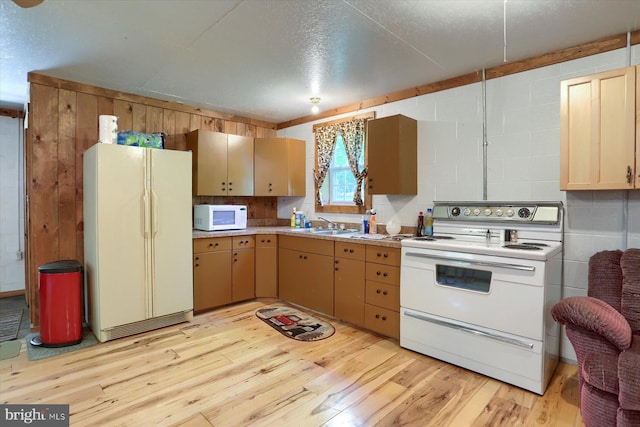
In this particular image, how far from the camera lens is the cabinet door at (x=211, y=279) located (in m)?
3.59

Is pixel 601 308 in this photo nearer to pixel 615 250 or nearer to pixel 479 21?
pixel 615 250

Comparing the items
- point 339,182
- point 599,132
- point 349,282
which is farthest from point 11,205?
point 599,132

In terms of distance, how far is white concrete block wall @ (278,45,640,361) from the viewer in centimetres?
241

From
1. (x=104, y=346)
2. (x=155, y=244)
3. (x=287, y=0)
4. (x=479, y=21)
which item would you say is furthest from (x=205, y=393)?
(x=479, y=21)

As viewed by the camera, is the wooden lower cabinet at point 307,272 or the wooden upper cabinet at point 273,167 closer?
the wooden lower cabinet at point 307,272

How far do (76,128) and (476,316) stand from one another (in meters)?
4.02

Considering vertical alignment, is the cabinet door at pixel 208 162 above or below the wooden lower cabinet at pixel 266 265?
above

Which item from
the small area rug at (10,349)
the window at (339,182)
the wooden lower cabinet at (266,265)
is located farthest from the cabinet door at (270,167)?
the small area rug at (10,349)

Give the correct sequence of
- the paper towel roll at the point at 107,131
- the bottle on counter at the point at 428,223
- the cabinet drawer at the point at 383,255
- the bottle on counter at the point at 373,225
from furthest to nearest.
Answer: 1. the bottle on counter at the point at 373,225
2. the bottle on counter at the point at 428,223
3. the paper towel roll at the point at 107,131
4. the cabinet drawer at the point at 383,255

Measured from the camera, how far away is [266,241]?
4.08 m

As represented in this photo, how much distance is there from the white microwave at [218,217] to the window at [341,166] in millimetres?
1041

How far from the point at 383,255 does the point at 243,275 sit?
1.79 metres

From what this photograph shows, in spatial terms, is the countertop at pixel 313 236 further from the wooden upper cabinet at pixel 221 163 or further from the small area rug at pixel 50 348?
the small area rug at pixel 50 348

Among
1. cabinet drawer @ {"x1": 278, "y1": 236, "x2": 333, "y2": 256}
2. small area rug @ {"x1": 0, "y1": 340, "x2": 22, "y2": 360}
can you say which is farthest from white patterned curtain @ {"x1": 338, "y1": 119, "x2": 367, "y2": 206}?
small area rug @ {"x1": 0, "y1": 340, "x2": 22, "y2": 360}
